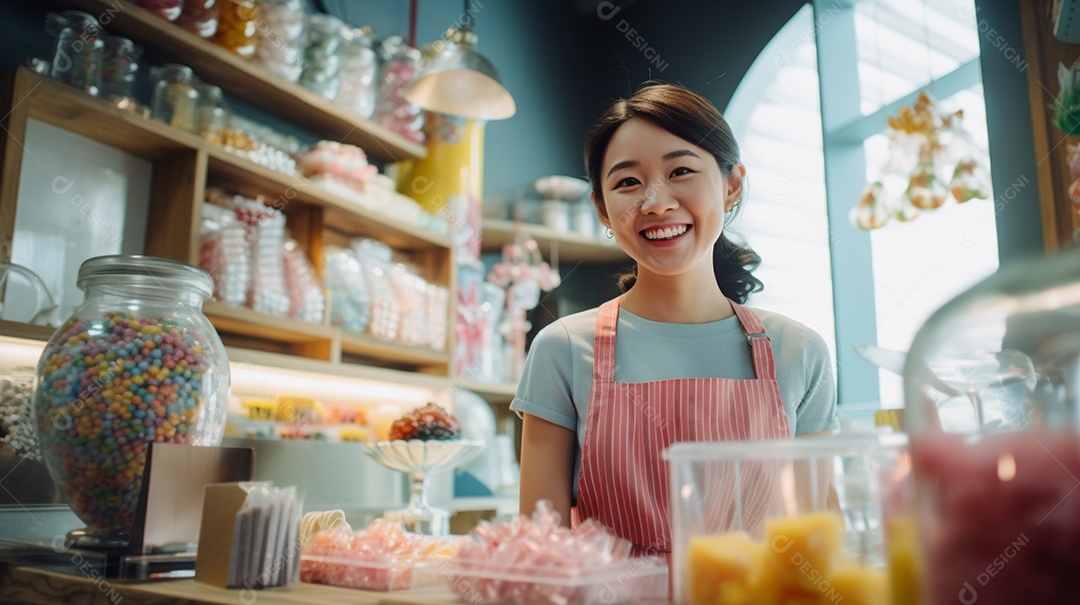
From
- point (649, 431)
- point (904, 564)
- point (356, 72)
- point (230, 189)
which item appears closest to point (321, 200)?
point (230, 189)

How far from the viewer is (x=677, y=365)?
56.0 inches

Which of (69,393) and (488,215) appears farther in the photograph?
(488,215)

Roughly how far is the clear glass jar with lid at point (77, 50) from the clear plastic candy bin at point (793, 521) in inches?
82.8

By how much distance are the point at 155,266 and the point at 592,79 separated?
404 centimetres

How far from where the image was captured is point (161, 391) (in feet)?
3.64

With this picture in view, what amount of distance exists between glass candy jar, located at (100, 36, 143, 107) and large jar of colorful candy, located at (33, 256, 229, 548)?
1.25 meters

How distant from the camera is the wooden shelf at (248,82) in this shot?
88.3 inches

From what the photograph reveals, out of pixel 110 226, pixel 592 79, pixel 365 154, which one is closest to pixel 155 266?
pixel 110 226

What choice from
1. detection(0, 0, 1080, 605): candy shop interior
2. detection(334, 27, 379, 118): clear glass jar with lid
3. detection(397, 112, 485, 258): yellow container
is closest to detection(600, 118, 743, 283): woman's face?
detection(0, 0, 1080, 605): candy shop interior

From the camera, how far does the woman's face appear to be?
4.41 ft

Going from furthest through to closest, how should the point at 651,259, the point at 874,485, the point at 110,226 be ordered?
1. the point at 110,226
2. the point at 651,259
3. the point at 874,485

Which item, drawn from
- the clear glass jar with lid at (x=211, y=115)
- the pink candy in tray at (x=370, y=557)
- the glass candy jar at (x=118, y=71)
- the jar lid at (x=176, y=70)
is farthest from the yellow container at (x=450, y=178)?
the pink candy in tray at (x=370, y=557)

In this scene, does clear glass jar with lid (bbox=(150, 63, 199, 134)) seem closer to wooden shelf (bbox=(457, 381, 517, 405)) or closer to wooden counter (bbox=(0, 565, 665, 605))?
wooden shelf (bbox=(457, 381, 517, 405))

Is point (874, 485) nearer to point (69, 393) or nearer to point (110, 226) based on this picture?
point (69, 393)
